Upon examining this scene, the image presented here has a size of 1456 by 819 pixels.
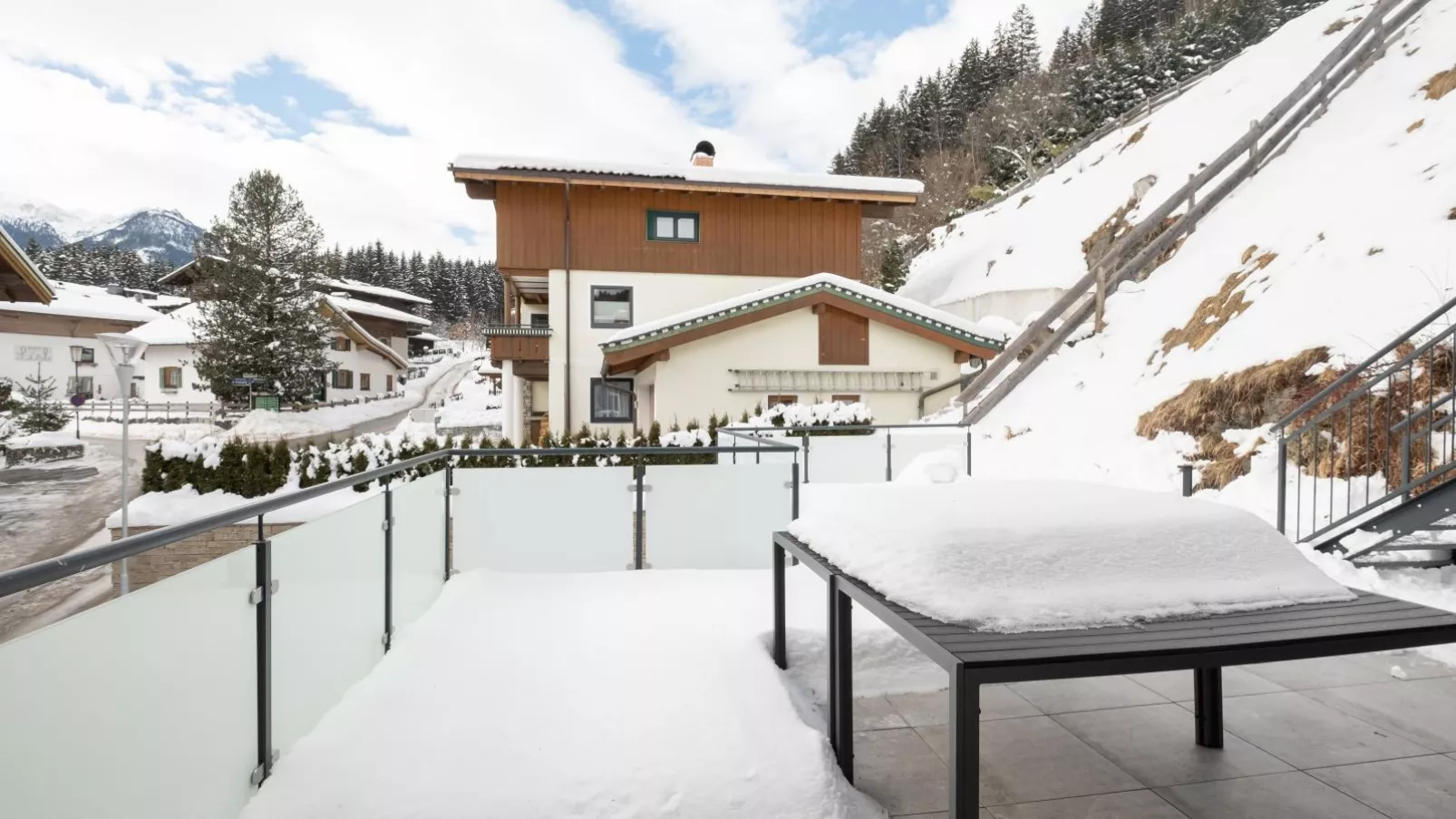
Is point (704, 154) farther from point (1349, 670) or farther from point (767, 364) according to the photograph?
point (1349, 670)

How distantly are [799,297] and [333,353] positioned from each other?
36.0m

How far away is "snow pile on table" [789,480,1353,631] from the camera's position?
231cm

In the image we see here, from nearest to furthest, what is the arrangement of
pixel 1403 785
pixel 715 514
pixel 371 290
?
pixel 1403 785, pixel 715 514, pixel 371 290

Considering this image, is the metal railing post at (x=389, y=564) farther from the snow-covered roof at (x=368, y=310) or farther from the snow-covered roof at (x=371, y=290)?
the snow-covered roof at (x=371, y=290)

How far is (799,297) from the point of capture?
15.5 m

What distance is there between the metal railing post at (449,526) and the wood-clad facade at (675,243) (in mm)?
14094

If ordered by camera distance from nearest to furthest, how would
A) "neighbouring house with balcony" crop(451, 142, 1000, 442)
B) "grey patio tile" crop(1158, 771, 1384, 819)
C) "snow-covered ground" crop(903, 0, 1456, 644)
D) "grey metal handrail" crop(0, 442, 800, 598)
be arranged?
"grey metal handrail" crop(0, 442, 800, 598) → "grey patio tile" crop(1158, 771, 1384, 819) → "snow-covered ground" crop(903, 0, 1456, 644) → "neighbouring house with balcony" crop(451, 142, 1000, 442)

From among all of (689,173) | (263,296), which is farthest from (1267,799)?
(263,296)

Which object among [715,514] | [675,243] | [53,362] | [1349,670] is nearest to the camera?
[1349,670]

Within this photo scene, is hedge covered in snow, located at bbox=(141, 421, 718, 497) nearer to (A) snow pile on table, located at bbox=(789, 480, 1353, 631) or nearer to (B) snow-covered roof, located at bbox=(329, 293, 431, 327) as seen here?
(A) snow pile on table, located at bbox=(789, 480, 1353, 631)

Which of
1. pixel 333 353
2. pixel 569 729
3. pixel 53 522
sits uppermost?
pixel 333 353

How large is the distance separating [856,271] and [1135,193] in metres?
9.77

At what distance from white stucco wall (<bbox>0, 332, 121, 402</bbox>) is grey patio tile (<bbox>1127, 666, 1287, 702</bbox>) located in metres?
46.2

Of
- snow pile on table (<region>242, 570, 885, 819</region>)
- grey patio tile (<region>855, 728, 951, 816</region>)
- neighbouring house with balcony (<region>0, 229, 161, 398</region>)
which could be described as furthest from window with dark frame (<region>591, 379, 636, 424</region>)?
neighbouring house with balcony (<region>0, 229, 161, 398</region>)
